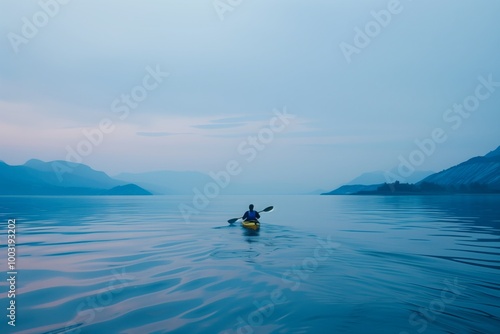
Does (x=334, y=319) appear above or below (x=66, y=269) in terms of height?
below

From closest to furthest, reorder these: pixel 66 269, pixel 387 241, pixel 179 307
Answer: pixel 179 307, pixel 66 269, pixel 387 241

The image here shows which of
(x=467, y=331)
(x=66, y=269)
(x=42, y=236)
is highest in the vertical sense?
(x=42, y=236)

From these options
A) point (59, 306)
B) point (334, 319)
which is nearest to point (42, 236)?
point (59, 306)

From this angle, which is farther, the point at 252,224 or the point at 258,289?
the point at 252,224

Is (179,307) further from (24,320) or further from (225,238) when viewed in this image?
(225,238)

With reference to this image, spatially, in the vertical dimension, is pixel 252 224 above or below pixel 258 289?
above

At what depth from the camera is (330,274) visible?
13.4m

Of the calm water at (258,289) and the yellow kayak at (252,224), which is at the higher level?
the yellow kayak at (252,224)

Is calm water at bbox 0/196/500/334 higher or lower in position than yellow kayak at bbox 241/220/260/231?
lower

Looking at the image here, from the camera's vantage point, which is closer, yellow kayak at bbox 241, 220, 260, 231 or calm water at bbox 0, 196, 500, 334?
calm water at bbox 0, 196, 500, 334

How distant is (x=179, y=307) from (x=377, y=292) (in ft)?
20.2

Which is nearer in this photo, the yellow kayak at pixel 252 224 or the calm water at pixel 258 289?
the calm water at pixel 258 289

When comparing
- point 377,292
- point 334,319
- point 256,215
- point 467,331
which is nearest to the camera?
point 467,331

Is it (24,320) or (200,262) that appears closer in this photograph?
(24,320)
